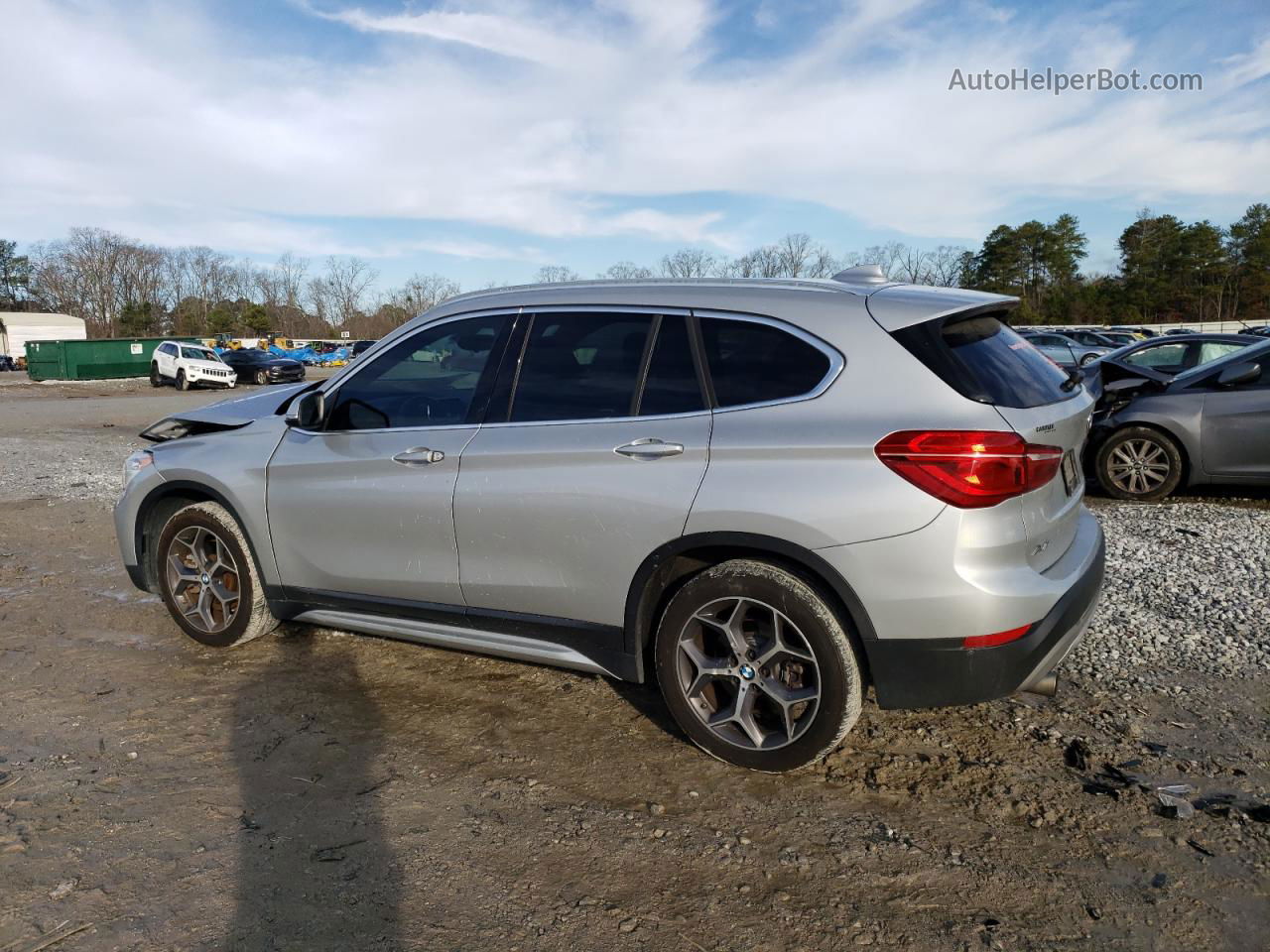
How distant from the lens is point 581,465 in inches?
138

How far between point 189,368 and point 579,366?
33.9 metres

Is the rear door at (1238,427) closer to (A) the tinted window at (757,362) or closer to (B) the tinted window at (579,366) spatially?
(A) the tinted window at (757,362)

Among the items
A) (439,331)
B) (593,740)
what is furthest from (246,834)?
(439,331)

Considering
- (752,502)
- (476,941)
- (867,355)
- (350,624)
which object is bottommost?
(476,941)

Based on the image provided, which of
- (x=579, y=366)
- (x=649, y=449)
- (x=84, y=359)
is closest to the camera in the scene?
(x=649, y=449)

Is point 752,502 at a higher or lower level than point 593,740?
higher

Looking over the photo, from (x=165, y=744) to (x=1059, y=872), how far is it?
3304mm

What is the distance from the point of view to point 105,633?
5070 millimetres

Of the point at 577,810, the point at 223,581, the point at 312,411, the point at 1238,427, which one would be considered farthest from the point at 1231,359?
the point at 223,581

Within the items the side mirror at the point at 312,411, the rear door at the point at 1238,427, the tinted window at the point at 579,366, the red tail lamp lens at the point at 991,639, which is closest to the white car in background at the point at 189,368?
the side mirror at the point at 312,411

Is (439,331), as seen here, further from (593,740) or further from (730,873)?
(730,873)

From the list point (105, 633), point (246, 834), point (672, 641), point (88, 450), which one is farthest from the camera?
point (88, 450)

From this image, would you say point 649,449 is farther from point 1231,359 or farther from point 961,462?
point 1231,359

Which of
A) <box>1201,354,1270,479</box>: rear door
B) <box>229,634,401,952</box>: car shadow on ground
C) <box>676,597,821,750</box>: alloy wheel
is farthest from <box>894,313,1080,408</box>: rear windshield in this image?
<box>1201,354,1270,479</box>: rear door
